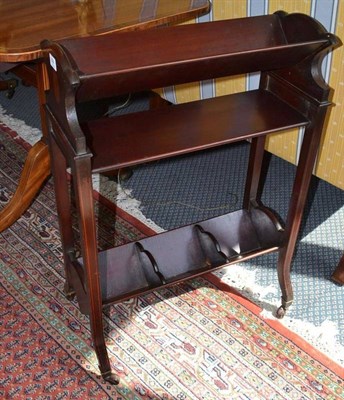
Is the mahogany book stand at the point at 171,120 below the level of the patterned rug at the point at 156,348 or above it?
above

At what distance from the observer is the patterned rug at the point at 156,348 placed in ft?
4.75

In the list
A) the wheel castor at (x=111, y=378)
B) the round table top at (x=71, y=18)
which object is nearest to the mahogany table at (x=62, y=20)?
the round table top at (x=71, y=18)

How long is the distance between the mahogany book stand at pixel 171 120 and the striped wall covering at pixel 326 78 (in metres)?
0.31

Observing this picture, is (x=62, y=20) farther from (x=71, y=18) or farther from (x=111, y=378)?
(x=111, y=378)

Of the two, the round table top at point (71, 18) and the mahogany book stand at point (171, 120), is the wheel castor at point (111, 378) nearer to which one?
the mahogany book stand at point (171, 120)

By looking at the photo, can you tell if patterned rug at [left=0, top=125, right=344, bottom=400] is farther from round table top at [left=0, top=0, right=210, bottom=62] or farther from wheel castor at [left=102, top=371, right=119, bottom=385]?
round table top at [left=0, top=0, right=210, bottom=62]

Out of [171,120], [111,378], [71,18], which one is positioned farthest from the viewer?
[71,18]

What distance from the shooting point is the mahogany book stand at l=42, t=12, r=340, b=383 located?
1.11 meters

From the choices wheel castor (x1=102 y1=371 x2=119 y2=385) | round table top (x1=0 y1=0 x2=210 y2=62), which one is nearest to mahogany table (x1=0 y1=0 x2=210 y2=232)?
round table top (x1=0 y1=0 x2=210 y2=62)

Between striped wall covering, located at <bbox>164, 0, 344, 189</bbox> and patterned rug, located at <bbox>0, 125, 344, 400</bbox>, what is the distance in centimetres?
54

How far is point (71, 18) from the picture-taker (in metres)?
1.57

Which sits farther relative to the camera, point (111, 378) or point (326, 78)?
point (326, 78)

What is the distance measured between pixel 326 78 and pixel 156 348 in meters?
0.95

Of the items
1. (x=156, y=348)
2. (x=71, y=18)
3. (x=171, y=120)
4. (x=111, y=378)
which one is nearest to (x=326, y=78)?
(x=171, y=120)
